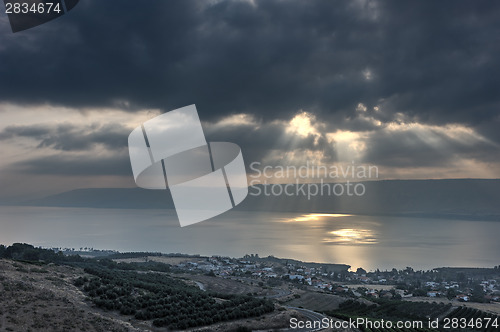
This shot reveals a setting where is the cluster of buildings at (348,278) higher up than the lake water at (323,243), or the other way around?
the lake water at (323,243)

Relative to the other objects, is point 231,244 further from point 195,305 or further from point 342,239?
point 195,305

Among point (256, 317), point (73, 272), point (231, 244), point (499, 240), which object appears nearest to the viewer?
point (256, 317)

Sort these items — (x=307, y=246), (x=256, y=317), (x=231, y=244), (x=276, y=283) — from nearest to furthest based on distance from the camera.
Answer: (x=256, y=317)
(x=276, y=283)
(x=307, y=246)
(x=231, y=244)

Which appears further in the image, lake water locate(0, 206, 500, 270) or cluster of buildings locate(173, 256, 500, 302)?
lake water locate(0, 206, 500, 270)

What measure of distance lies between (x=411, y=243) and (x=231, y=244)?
7320 cm

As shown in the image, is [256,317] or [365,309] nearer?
[256,317]

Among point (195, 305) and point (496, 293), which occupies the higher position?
point (195, 305)

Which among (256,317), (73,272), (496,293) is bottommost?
(496,293)

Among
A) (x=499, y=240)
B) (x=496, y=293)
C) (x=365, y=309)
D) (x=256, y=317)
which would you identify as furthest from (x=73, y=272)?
(x=499, y=240)

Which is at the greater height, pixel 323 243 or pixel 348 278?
pixel 323 243

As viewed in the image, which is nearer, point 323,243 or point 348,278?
point 348,278

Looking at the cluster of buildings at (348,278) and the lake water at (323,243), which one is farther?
the lake water at (323,243)

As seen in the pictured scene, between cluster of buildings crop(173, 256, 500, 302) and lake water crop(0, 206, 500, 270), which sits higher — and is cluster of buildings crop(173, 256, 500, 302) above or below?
below

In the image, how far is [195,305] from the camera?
73.3 ft
